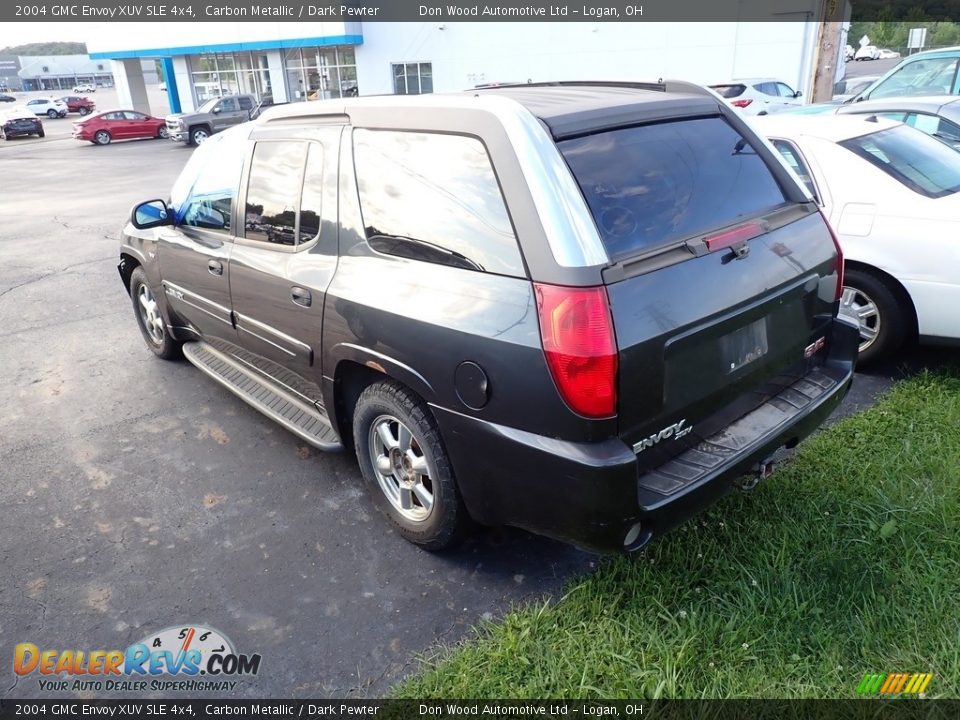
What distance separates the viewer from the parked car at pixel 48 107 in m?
49.2

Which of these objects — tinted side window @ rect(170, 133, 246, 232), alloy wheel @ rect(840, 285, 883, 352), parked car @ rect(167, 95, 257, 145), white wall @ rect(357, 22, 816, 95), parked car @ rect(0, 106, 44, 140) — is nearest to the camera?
tinted side window @ rect(170, 133, 246, 232)

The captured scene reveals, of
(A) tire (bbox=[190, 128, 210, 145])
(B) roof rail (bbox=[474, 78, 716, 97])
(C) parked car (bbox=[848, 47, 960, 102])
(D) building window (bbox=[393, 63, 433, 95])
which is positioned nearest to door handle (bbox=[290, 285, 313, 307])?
(B) roof rail (bbox=[474, 78, 716, 97])

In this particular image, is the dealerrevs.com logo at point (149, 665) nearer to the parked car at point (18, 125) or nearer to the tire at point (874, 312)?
the tire at point (874, 312)

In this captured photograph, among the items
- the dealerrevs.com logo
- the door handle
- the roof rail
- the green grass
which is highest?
the roof rail

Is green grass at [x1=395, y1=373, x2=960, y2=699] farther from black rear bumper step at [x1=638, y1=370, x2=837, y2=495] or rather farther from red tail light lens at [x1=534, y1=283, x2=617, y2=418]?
red tail light lens at [x1=534, y1=283, x2=617, y2=418]

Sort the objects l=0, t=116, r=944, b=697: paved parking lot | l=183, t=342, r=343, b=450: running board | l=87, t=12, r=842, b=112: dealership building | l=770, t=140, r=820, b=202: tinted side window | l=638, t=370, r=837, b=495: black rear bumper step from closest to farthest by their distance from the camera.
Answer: l=638, t=370, r=837, b=495: black rear bumper step < l=0, t=116, r=944, b=697: paved parking lot < l=183, t=342, r=343, b=450: running board < l=770, t=140, r=820, b=202: tinted side window < l=87, t=12, r=842, b=112: dealership building

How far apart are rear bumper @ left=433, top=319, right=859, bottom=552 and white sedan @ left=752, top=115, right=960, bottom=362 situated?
1949mm

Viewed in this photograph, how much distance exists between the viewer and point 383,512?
3.54 metres

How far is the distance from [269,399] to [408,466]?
1.25 metres

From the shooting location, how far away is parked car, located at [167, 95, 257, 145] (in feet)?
86.8

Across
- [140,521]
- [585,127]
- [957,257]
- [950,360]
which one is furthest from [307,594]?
[950,360]

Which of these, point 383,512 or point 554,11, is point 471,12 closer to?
point 554,11

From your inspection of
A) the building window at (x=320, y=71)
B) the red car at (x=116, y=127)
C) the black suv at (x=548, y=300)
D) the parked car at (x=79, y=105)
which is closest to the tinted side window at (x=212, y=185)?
the black suv at (x=548, y=300)

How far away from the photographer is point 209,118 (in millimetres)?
27156
